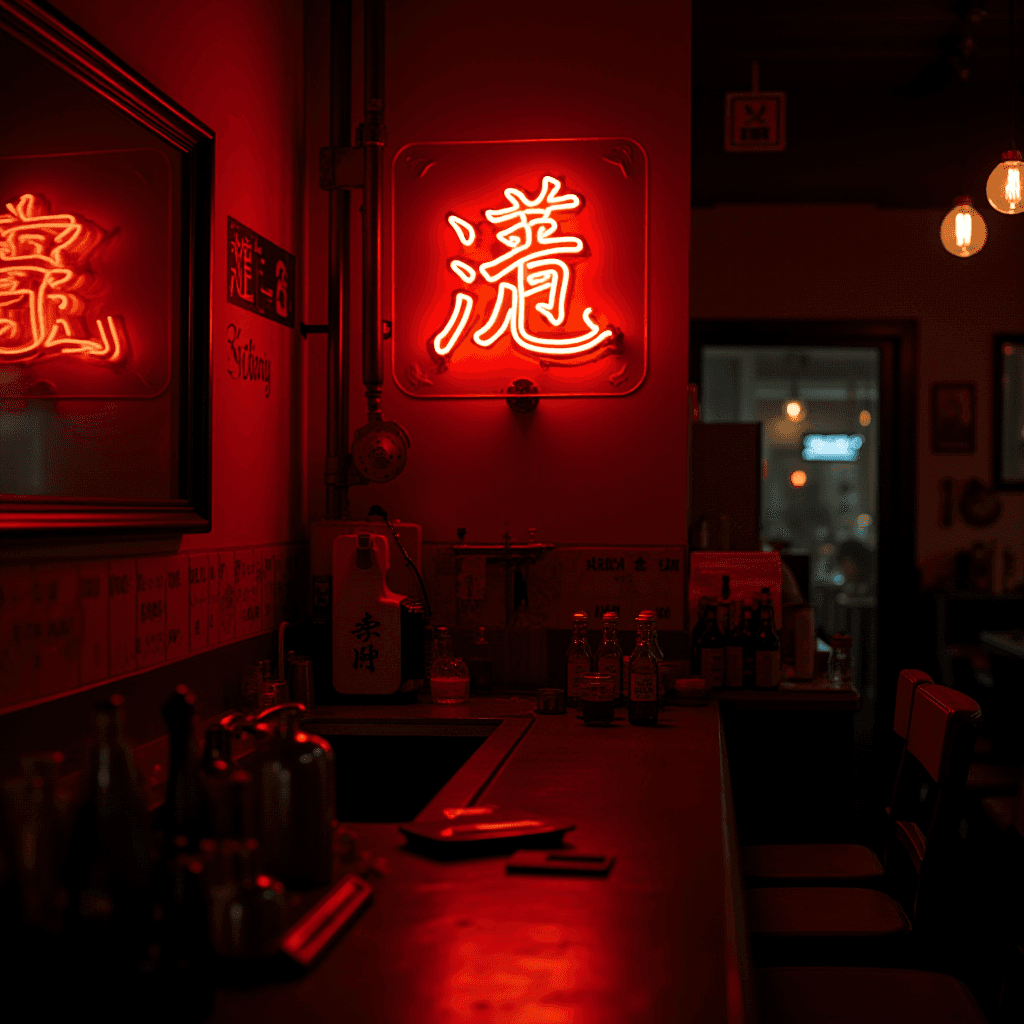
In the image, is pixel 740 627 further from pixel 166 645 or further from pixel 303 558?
pixel 166 645

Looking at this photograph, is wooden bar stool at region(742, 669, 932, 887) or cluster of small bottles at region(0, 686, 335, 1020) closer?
cluster of small bottles at region(0, 686, 335, 1020)

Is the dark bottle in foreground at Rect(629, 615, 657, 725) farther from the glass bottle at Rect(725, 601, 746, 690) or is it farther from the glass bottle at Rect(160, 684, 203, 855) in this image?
the glass bottle at Rect(160, 684, 203, 855)

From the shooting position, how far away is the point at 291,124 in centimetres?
311

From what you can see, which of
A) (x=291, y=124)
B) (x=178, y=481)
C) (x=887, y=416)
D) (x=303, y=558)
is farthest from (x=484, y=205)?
(x=887, y=416)

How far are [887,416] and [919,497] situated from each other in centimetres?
56

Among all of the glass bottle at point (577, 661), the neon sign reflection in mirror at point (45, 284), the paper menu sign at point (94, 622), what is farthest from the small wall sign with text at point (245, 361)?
the glass bottle at point (577, 661)

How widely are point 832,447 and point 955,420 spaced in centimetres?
253

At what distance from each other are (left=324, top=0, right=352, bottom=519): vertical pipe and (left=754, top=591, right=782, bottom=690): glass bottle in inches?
49.7

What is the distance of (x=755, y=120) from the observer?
4.19 metres

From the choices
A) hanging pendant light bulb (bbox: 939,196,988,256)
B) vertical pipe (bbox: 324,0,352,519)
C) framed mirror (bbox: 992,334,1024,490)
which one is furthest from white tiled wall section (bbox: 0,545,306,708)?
framed mirror (bbox: 992,334,1024,490)

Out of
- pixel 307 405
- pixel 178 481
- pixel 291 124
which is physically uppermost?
pixel 291 124

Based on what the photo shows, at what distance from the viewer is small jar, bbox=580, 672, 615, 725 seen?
2650 millimetres

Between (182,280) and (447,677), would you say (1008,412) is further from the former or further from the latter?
(182,280)

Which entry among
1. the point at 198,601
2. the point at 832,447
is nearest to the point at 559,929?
the point at 198,601
